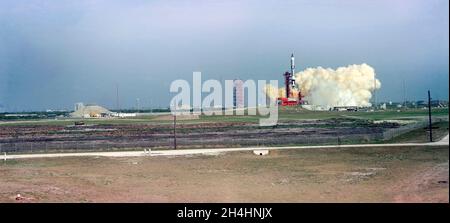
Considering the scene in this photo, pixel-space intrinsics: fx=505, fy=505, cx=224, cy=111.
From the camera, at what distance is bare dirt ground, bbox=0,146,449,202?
2247 centimetres

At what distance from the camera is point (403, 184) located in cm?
2328

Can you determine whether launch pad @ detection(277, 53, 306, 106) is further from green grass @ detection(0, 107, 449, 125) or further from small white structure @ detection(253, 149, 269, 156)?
small white structure @ detection(253, 149, 269, 156)

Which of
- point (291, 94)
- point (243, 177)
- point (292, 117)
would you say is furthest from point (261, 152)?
point (291, 94)

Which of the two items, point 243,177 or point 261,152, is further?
point 261,152

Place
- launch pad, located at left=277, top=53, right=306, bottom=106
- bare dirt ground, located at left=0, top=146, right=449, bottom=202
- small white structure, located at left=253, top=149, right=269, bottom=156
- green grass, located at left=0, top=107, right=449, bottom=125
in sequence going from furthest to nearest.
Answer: launch pad, located at left=277, top=53, right=306, bottom=106 → green grass, located at left=0, top=107, right=449, bottom=125 → small white structure, located at left=253, top=149, right=269, bottom=156 → bare dirt ground, located at left=0, top=146, right=449, bottom=202

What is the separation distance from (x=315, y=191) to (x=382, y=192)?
3.04 meters

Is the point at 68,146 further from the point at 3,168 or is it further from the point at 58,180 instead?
the point at 58,180

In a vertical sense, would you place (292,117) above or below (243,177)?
above

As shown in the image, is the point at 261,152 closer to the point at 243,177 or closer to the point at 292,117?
the point at 243,177

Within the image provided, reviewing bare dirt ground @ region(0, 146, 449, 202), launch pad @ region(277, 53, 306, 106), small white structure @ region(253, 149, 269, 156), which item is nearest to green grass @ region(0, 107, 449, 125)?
launch pad @ region(277, 53, 306, 106)

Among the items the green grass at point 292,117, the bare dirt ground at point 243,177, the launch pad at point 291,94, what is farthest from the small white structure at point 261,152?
the launch pad at point 291,94

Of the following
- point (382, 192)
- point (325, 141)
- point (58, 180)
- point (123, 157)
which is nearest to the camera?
point (382, 192)

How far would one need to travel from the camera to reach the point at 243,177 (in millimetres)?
28750
